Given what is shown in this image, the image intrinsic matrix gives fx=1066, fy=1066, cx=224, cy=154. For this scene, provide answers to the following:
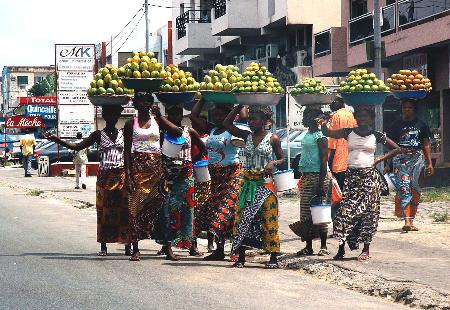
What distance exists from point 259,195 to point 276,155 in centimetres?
46

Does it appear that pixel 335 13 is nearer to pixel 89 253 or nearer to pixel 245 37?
pixel 245 37

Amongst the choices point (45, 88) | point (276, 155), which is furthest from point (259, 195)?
point (45, 88)

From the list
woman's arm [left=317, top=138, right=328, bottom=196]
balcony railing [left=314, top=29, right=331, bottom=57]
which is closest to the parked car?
balcony railing [left=314, top=29, right=331, bottom=57]

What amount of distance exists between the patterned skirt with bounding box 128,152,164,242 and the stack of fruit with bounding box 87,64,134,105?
3.40 feet

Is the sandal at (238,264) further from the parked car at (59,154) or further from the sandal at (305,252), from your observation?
the parked car at (59,154)

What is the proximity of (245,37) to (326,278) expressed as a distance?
115 feet

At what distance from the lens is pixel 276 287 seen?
9938 mm

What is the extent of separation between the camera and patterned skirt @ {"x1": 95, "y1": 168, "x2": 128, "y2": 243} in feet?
40.9

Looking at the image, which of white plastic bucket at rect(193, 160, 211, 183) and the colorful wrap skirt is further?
the colorful wrap skirt

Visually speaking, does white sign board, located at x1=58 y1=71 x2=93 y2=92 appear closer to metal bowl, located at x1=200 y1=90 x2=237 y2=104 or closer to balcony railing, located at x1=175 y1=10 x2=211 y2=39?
balcony railing, located at x1=175 y1=10 x2=211 y2=39

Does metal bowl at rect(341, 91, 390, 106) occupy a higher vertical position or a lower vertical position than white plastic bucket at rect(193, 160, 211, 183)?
higher

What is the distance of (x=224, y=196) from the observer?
12.0 m

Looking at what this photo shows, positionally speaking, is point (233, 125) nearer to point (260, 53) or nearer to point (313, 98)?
point (313, 98)

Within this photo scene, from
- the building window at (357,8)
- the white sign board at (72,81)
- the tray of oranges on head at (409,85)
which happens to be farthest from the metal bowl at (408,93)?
the white sign board at (72,81)
